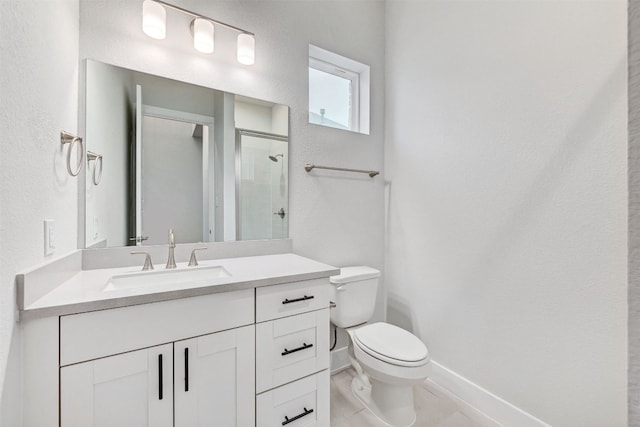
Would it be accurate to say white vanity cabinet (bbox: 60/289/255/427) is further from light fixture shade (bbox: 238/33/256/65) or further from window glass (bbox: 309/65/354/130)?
window glass (bbox: 309/65/354/130)

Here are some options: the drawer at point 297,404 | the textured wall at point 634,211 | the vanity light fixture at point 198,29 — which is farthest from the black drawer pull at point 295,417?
the vanity light fixture at point 198,29

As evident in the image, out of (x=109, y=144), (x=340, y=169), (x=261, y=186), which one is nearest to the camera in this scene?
(x=109, y=144)

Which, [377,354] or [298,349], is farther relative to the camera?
[377,354]

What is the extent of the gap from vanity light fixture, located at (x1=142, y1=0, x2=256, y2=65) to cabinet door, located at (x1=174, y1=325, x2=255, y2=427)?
1.41 m

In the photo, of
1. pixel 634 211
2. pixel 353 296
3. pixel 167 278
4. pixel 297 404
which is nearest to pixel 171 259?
pixel 167 278

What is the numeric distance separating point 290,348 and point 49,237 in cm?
98

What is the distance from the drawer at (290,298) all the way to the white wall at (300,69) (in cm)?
57

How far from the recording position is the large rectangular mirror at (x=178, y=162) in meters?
1.33

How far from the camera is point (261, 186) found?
1.74 meters

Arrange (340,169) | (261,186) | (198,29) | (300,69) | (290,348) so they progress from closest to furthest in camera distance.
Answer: (290,348) < (198,29) < (261,186) < (300,69) < (340,169)

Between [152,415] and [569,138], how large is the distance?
202 centimetres

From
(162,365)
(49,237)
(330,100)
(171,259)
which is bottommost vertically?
(162,365)

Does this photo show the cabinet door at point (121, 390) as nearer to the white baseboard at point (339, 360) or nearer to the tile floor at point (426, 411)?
the tile floor at point (426, 411)

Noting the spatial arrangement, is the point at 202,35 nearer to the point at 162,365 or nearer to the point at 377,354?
the point at 162,365
